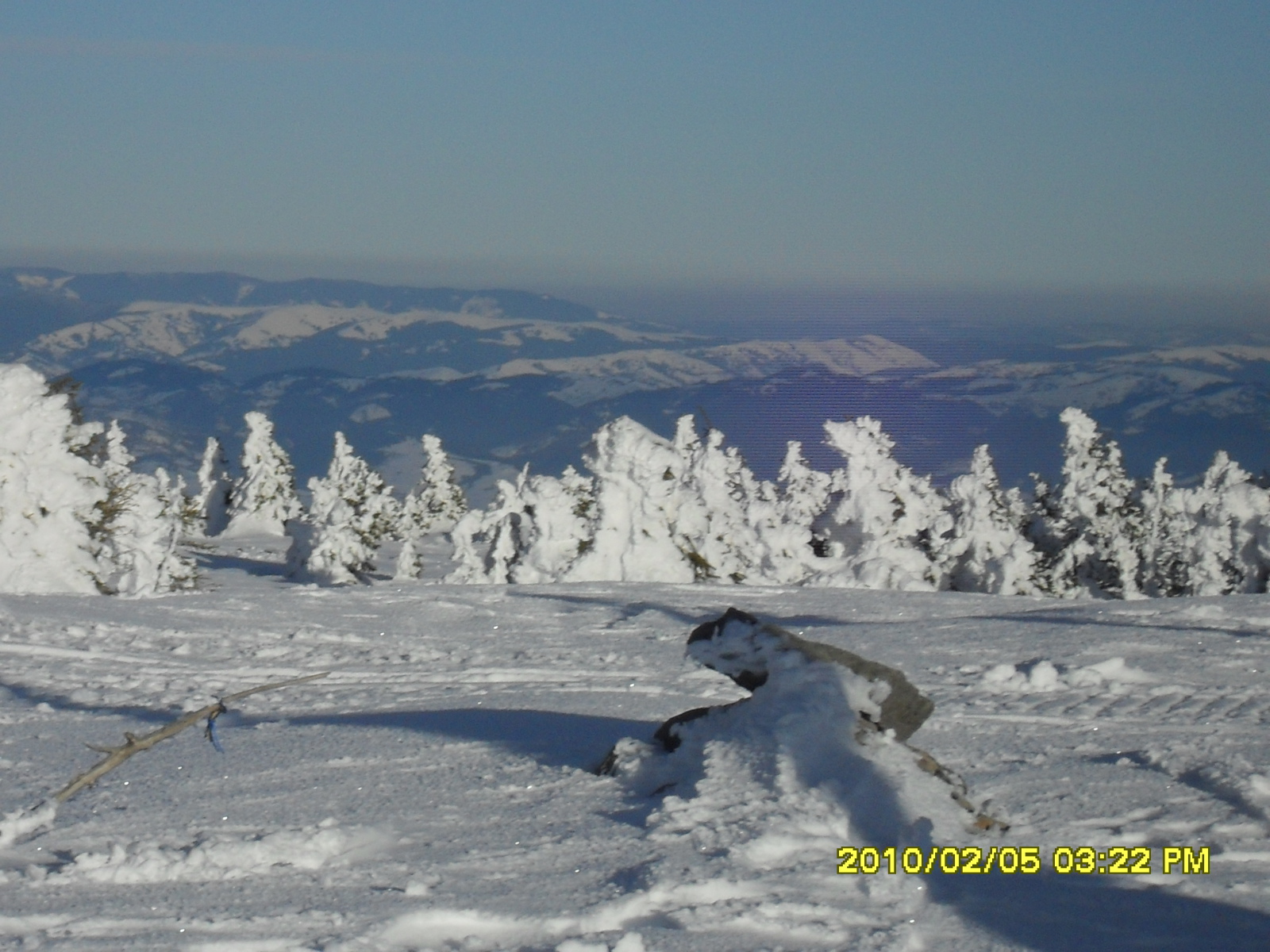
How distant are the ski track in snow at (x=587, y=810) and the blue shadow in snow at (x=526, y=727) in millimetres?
44

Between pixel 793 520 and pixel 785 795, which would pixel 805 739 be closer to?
pixel 785 795

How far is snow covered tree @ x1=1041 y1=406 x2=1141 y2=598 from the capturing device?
42531 mm

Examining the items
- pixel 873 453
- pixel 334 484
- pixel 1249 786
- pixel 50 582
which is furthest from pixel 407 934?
pixel 334 484

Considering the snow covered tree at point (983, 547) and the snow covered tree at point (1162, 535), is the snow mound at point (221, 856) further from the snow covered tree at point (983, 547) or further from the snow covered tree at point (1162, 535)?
the snow covered tree at point (1162, 535)

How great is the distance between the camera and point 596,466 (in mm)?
30625

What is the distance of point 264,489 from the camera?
66.1 meters

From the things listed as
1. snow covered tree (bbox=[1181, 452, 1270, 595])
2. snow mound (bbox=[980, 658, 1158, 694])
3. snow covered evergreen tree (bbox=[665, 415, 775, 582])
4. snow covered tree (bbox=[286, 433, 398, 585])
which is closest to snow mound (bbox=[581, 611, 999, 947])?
snow mound (bbox=[980, 658, 1158, 694])

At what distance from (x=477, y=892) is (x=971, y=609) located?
13121 millimetres

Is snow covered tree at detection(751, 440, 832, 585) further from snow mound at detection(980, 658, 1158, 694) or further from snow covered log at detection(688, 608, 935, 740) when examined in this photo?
snow covered log at detection(688, 608, 935, 740)

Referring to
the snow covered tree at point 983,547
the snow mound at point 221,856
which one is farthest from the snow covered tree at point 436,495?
the snow mound at point 221,856

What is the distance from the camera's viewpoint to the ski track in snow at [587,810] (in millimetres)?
5031

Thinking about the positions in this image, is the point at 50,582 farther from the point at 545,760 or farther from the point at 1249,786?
the point at 1249,786
